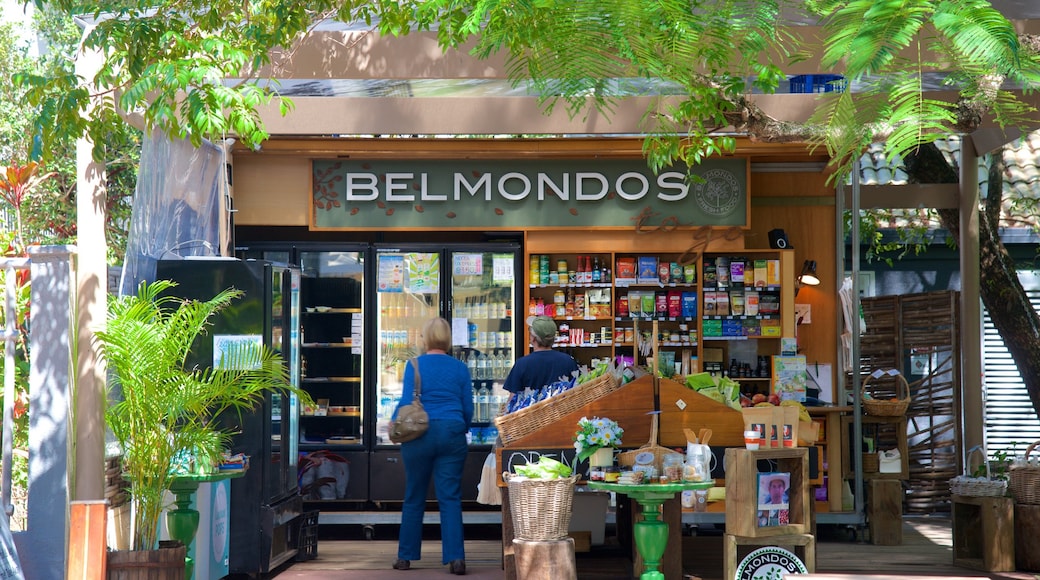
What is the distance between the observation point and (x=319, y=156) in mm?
9281

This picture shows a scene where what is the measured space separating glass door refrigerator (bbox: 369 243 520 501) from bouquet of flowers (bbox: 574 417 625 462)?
311 centimetres

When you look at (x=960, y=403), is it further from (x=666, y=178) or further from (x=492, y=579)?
(x=492, y=579)

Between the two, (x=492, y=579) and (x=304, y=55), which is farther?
(x=492, y=579)

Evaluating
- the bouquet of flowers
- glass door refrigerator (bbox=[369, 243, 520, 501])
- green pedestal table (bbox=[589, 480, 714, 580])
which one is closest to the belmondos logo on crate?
green pedestal table (bbox=[589, 480, 714, 580])

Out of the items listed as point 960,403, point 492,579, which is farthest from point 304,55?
point 960,403

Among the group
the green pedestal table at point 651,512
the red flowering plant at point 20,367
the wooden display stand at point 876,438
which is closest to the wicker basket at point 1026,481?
the wooden display stand at point 876,438

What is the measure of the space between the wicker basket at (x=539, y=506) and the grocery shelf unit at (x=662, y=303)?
11.2 ft

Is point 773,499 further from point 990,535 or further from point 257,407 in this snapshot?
point 257,407

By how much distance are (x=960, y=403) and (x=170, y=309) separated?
6.58 m

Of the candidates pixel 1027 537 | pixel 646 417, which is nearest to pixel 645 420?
pixel 646 417

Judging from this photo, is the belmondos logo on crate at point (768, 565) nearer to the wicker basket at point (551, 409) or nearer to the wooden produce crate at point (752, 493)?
the wooden produce crate at point (752, 493)

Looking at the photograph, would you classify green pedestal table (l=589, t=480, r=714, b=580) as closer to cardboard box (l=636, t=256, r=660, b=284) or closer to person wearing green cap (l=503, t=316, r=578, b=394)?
person wearing green cap (l=503, t=316, r=578, b=394)

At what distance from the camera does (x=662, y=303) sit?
9555 mm

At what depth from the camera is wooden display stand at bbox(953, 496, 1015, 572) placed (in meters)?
7.50
